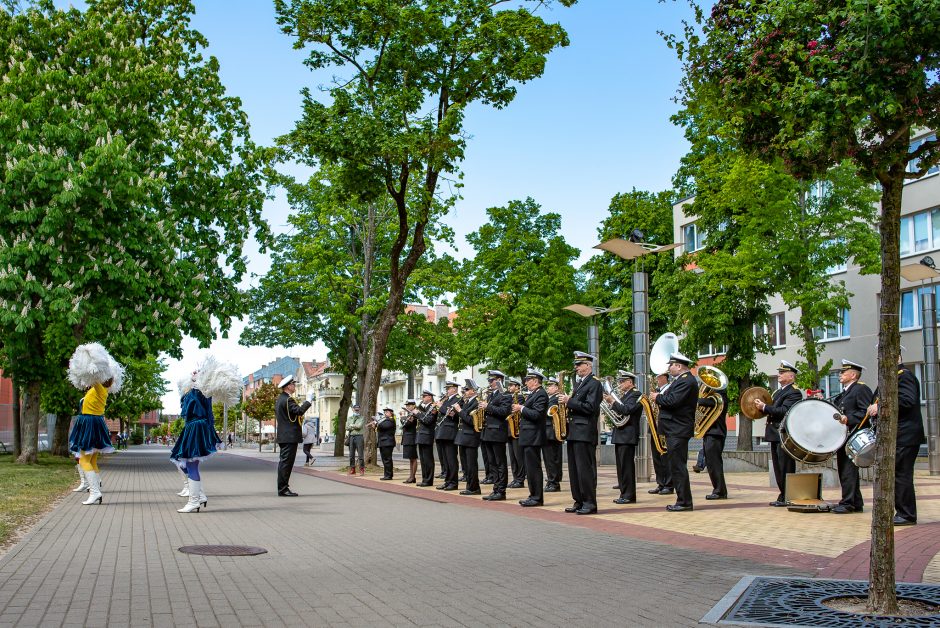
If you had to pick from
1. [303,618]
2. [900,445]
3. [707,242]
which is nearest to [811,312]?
[707,242]

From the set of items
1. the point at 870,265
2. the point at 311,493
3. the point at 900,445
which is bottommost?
the point at 311,493

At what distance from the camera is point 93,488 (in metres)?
14.7

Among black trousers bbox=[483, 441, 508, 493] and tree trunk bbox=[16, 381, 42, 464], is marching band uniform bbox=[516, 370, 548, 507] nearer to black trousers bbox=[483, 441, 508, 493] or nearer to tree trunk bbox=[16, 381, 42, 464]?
black trousers bbox=[483, 441, 508, 493]

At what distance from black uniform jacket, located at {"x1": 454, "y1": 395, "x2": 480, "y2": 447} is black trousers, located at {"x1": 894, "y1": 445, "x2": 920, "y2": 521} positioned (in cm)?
784

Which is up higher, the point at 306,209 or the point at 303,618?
the point at 306,209

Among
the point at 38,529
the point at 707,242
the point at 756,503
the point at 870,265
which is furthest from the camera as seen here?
the point at 707,242

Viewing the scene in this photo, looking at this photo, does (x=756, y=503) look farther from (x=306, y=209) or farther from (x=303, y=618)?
(x=306, y=209)

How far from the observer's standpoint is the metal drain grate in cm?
574

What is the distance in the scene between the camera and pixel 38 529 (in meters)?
10.7

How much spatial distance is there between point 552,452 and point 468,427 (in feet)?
5.36

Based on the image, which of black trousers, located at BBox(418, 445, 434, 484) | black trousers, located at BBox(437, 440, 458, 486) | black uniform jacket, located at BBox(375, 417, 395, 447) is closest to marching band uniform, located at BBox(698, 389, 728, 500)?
black trousers, located at BBox(437, 440, 458, 486)

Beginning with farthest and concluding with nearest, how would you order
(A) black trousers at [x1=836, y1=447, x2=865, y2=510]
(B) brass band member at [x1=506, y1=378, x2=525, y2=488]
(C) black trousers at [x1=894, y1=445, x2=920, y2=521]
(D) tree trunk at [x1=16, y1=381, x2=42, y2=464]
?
(D) tree trunk at [x1=16, y1=381, x2=42, y2=464] → (B) brass band member at [x1=506, y1=378, x2=525, y2=488] → (A) black trousers at [x1=836, y1=447, x2=865, y2=510] → (C) black trousers at [x1=894, y1=445, x2=920, y2=521]

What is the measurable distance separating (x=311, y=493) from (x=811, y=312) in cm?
2038

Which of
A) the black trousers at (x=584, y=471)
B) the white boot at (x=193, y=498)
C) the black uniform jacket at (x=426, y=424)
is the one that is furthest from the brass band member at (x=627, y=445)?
the white boot at (x=193, y=498)
